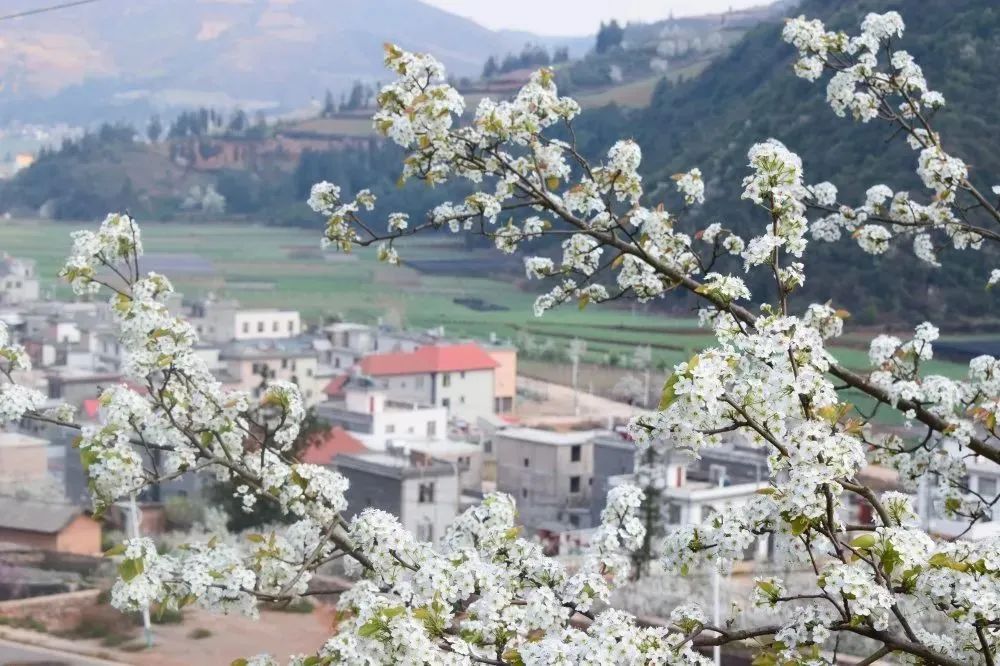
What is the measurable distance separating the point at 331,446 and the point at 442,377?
1121cm

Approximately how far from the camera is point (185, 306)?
43.8m

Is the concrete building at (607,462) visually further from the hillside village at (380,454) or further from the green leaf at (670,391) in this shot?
the green leaf at (670,391)

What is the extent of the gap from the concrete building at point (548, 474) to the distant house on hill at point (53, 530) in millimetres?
6045

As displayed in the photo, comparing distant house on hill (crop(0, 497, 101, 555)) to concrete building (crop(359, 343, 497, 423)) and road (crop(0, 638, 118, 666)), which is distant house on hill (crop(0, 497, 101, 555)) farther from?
concrete building (crop(359, 343, 497, 423))

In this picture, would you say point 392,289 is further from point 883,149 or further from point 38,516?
point 38,516

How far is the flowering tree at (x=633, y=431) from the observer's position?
84.2 inches

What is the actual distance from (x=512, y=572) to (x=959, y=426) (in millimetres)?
827

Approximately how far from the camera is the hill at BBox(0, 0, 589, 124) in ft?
383

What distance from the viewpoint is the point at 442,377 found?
3300 cm

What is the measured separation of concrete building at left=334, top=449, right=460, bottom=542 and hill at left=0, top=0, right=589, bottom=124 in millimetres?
90526

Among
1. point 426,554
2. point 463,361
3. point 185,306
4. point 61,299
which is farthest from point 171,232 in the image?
point 426,554

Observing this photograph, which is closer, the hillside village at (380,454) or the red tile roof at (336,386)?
the hillside village at (380,454)

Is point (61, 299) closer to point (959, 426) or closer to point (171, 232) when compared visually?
point (171, 232)

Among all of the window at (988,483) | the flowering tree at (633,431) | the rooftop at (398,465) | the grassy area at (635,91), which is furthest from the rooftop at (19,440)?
the grassy area at (635,91)
